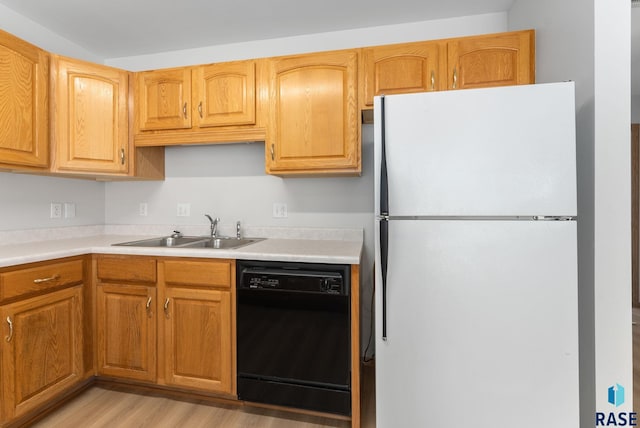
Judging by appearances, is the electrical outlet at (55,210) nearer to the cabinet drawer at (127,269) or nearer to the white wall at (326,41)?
the cabinet drawer at (127,269)

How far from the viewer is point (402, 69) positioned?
1.89 meters

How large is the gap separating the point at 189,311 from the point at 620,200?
212 centimetres

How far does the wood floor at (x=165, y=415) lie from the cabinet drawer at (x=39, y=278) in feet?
2.36

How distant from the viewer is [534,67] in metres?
1.79

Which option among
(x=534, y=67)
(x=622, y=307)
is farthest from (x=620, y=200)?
(x=534, y=67)

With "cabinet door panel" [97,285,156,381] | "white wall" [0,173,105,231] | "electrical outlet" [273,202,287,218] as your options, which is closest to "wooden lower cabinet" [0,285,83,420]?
"cabinet door panel" [97,285,156,381]

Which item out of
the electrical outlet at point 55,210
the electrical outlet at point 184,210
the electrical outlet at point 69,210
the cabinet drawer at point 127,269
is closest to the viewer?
the cabinet drawer at point 127,269

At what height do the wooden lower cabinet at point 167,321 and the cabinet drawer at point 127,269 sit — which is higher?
the cabinet drawer at point 127,269

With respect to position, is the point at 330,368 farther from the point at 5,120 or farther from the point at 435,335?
the point at 5,120

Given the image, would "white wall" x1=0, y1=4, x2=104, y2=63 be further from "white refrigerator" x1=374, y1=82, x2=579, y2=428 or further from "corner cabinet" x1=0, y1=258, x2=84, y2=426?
"white refrigerator" x1=374, y1=82, x2=579, y2=428

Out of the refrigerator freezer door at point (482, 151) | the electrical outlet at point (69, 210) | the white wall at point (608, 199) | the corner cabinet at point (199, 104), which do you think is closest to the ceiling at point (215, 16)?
the corner cabinet at point (199, 104)

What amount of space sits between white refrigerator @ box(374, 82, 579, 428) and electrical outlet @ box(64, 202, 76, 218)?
238 centimetres

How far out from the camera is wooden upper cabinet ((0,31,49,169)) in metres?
1.79

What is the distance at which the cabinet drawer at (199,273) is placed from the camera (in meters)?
1.81
